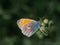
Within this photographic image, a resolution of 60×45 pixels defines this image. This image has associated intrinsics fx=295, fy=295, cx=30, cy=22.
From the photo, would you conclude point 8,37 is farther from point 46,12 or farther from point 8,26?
point 46,12

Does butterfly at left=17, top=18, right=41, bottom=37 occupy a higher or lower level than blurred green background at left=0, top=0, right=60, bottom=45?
higher

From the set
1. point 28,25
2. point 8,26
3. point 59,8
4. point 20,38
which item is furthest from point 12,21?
point 28,25

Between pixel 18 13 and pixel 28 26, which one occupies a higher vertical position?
pixel 28 26

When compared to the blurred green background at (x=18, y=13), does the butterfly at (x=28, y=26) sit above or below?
above

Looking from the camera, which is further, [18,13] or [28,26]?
[18,13]

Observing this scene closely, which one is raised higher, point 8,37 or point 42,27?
point 42,27

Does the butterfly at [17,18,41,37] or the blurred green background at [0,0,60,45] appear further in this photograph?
the blurred green background at [0,0,60,45]

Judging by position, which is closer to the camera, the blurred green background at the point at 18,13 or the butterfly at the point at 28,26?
the butterfly at the point at 28,26

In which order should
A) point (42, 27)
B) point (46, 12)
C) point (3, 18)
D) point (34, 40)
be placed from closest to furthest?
1. point (42, 27)
2. point (34, 40)
3. point (46, 12)
4. point (3, 18)
